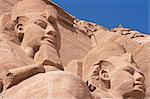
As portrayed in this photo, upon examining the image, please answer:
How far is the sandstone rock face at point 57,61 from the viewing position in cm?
671

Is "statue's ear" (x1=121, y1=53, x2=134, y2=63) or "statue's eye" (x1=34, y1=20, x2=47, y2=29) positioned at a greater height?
"statue's eye" (x1=34, y1=20, x2=47, y2=29)

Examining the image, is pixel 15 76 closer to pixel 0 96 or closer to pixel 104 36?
pixel 0 96

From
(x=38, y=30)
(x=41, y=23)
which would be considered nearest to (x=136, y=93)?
(x=38, y=30)

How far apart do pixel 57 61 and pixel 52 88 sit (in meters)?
1.98

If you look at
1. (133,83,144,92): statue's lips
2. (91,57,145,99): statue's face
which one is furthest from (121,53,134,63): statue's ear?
(133,83,144,92): statue's lips

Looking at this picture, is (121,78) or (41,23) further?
(41,23)

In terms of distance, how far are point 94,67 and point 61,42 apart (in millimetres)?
1534

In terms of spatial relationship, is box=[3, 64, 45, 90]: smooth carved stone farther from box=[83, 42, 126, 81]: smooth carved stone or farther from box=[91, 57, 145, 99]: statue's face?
box=[83, 42, 126, 81]: smooth carved stone

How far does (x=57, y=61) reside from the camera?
8.45m

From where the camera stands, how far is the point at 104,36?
41.2 ft

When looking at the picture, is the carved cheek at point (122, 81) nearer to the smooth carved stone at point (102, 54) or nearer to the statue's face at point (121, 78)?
the statue's face at point (121, 78)

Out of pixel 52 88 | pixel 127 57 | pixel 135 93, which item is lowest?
pixel 52 88

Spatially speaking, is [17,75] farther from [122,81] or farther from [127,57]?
[127,57]

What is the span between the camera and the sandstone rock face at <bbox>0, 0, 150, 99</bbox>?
22.0 ft
